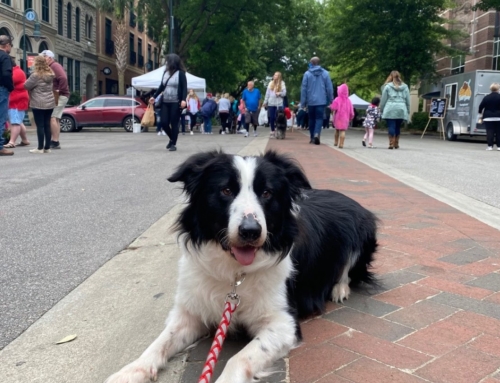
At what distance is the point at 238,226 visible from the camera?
241 cm

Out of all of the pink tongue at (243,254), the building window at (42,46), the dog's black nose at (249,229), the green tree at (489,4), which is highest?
the green tree at (489,4)

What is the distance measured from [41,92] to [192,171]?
1012cm

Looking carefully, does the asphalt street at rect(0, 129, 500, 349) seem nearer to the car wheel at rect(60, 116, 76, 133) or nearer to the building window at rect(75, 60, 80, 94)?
the car wheel at rect(60, 116, 76, 133)

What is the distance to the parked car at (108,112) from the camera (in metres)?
26.0

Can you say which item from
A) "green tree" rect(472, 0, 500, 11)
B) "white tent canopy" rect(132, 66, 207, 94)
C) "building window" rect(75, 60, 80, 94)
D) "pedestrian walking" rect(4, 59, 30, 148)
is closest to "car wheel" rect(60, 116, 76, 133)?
"white tent canopy" rect(132, 66, 207, 94)

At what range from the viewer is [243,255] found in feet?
8.27

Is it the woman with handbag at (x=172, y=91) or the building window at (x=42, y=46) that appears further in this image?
the building window at (x=42, y=46)

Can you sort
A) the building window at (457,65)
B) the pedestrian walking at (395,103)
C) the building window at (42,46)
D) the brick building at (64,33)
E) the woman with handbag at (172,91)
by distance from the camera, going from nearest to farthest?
the woman with handbag at (172,91)
the pedestrian walking at (395,103)
the brick building at (64,33)
the building window at (42,46)
the building window at (457,65)

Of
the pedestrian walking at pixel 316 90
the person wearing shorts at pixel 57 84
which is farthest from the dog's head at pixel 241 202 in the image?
the pedestrian walking at pixel 316 90

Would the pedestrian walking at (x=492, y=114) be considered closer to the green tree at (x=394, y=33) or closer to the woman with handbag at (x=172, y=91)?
the woman with handbag at (x=172, y=91)

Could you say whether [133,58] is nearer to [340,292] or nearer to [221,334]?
[340,292]

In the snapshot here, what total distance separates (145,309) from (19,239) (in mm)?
2083

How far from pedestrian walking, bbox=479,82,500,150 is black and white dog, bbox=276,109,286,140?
21.9 ft

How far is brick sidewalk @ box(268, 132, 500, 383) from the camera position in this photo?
7.75 ft
